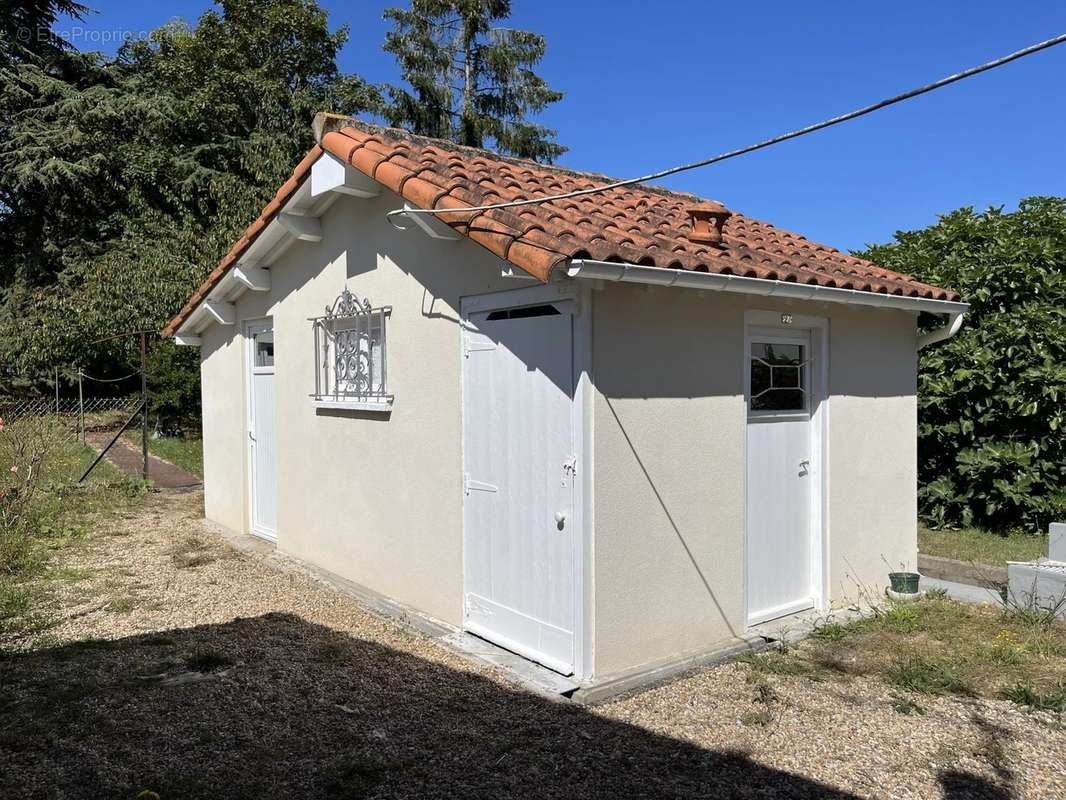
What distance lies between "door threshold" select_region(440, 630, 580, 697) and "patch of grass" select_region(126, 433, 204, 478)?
10.8 metres

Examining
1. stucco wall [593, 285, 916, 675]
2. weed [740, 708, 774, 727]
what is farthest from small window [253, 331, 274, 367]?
weed [740, 708, 774, 727]

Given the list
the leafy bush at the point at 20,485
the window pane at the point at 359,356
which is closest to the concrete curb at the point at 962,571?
the window pane at the point at 359,356

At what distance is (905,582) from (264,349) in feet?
24.3

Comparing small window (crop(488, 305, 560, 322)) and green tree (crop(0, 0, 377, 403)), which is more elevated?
green tree (crop(0, 0, 377, 403))

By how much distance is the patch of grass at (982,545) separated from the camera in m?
7.88

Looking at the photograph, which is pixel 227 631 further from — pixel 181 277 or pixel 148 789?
pixel 181 277

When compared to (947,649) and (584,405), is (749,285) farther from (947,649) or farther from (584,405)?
(947,649)

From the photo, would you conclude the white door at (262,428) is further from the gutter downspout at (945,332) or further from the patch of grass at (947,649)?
the gutter downspout at (945,332)

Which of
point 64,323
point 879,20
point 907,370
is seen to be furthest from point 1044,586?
point 64,323

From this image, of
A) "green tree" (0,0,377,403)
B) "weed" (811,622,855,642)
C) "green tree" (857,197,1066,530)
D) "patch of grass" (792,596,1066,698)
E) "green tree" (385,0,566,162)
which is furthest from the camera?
"green tree" (385,0,566,162)

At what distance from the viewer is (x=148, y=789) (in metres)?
3.54

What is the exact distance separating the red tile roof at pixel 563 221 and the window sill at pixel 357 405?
1.91 meters

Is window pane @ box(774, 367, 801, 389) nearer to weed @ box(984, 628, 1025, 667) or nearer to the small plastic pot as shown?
the small plastic pot

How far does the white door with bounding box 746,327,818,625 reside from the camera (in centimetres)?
584
